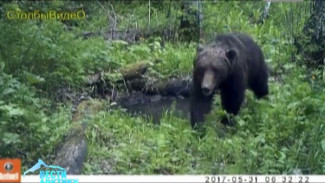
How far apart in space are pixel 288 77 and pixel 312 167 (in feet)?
2.88

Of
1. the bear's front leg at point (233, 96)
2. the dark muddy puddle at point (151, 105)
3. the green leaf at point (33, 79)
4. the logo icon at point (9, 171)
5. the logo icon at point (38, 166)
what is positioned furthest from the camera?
the bear's front leg at point (233, 96)

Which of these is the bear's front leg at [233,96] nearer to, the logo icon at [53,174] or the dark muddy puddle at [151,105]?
the dark muddy puddle at [151,105]

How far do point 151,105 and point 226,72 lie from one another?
0.51 meters

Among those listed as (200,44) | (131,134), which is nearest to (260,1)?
(200,44)

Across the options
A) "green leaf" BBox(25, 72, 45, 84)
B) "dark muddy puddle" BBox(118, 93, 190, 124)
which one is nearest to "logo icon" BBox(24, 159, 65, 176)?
"green leaf" BBox(25, 72, 45, 84)

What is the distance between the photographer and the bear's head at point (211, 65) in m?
4.90

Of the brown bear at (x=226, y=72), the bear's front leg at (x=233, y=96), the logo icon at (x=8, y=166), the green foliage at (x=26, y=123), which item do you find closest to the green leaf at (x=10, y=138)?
the green foliage at (x=26, y=123)

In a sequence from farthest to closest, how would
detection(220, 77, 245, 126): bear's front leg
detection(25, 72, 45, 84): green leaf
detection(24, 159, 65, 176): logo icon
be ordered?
detection(220, 77, 245, 126): bear's front leg
detection(25, 72, 45, 84): green leaf
detection(24, 159, 65, 176): logo icon

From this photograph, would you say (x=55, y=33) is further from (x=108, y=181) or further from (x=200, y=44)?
(x=108, y=181)

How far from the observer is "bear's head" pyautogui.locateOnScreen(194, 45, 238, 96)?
490cm

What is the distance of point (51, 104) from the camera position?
4.59 meters

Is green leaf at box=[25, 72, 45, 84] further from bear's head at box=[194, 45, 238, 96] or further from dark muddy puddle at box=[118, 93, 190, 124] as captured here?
bear's head at box=[194, 45, 238, 96]

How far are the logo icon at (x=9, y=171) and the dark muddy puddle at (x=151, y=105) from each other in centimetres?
87

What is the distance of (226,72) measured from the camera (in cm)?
501
